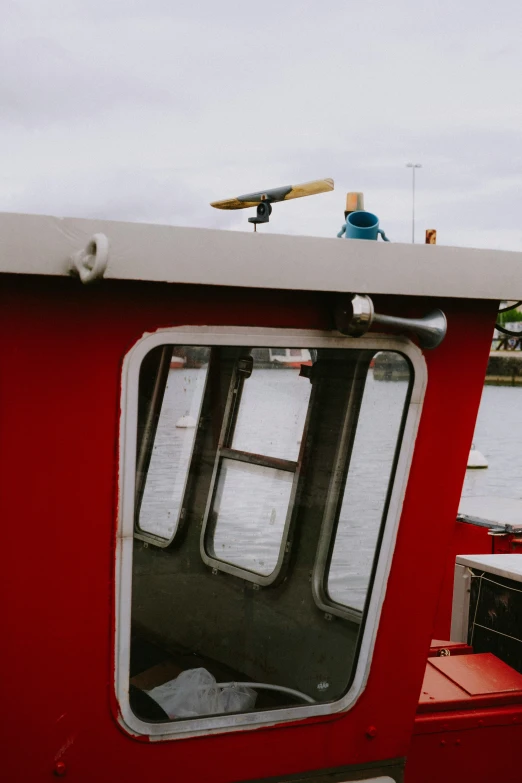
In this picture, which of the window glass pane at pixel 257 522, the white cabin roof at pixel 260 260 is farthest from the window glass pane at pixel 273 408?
the white cabin roof at pixel 260 260

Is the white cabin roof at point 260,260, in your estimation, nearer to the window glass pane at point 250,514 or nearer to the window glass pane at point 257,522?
the window glass pane at point 257,522

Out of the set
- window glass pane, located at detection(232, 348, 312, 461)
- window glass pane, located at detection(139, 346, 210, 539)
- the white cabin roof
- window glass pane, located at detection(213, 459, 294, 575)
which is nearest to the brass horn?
the white cabin roof

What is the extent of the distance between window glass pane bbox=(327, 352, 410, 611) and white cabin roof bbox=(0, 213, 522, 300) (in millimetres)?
281

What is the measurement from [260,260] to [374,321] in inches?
13.5

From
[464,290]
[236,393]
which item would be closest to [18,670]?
[236,393]

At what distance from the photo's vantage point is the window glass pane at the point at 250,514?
2789mm

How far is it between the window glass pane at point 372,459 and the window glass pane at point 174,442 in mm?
486

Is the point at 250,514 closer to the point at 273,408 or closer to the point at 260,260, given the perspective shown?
the point at 273,408

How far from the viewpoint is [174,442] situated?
8.73ft

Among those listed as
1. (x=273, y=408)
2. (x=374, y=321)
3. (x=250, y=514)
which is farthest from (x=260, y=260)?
(x=250, y=514)

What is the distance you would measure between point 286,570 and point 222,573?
21 cm

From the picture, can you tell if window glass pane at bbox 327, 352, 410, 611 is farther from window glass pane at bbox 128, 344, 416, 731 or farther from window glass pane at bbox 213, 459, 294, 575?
window glass pane at bbox 213, 459, 294, 575

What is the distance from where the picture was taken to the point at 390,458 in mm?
2615

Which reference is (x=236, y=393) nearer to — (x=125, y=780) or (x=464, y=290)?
(x=464, y=290)
